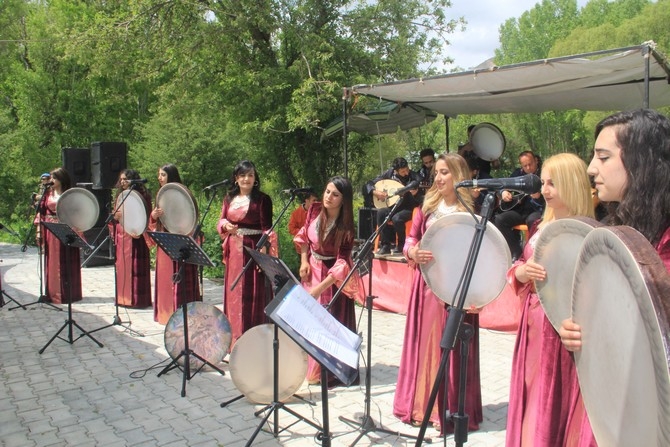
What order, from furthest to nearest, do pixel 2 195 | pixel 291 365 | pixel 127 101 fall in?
pixel 127 101 < pixel 2 195 < pixel 291 365

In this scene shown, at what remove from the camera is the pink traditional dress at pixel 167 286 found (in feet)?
20.4

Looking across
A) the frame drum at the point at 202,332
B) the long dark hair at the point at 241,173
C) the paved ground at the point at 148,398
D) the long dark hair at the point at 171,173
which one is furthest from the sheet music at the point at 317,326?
the long dark hair at the point at 171,173

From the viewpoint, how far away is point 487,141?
8.41 meters

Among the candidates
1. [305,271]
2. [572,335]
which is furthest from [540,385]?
[305,271]

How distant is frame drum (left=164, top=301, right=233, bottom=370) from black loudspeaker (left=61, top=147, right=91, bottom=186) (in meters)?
7.79

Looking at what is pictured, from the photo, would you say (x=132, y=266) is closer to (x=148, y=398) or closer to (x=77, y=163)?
(x=148, y=398)

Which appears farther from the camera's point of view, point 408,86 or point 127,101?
point 127,101

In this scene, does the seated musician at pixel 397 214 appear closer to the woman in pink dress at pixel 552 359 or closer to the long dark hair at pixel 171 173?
the long dark hair at pixel 171 173

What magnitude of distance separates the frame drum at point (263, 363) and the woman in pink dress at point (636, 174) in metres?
2.72

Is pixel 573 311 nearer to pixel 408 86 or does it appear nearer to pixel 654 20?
pixel 408 86

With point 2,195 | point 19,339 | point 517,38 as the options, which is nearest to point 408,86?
point 19,339

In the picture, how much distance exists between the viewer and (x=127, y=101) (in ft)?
85.0

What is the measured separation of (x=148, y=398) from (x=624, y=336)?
4.18 m

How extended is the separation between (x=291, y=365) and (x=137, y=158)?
20852 millimetres
